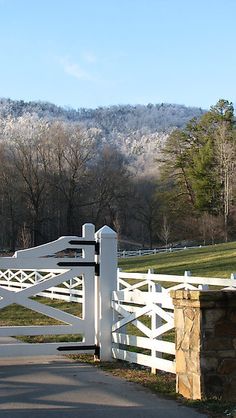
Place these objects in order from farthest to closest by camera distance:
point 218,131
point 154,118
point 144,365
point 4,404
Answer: point 154,118 < point 218,131 < point 144,365 < point 4,404

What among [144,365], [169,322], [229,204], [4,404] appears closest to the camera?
[4,404]

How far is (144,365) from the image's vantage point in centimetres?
922

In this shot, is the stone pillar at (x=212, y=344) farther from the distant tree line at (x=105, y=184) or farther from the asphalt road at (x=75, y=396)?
the distant tree line at (x=105, y=184)

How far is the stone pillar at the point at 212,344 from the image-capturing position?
6988 mm

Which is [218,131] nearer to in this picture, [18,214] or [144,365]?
[18,214]

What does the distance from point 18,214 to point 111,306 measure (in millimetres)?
72293

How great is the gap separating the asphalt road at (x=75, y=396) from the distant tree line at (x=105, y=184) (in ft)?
213

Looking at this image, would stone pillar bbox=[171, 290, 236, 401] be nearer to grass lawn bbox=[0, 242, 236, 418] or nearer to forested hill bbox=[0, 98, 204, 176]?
grass lawn bbox=[0, 242, 236, 418]

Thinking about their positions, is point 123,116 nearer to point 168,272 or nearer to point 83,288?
point 168,272

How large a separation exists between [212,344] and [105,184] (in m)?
77.7

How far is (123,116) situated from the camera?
6993 inches

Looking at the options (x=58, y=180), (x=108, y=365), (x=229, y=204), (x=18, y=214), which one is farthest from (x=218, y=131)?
(x=108, y=365)

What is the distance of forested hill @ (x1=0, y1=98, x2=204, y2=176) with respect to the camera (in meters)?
158

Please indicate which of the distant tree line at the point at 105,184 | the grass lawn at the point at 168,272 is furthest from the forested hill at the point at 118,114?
the grass lawn at the point at 168,272
